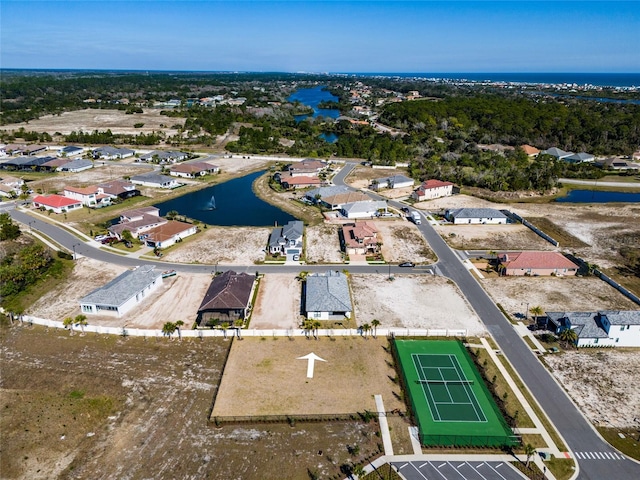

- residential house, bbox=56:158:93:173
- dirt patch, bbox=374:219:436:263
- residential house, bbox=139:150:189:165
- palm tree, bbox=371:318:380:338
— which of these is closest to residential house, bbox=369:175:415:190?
dirt patch, bbox=374:219:436:263

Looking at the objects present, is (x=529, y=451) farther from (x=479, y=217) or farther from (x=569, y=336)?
(x=479, y=217)

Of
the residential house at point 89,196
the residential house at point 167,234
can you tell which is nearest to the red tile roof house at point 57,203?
the residential house at point 89,196

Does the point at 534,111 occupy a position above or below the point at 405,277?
above

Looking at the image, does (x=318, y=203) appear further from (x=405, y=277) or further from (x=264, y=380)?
(x=264, y=380)

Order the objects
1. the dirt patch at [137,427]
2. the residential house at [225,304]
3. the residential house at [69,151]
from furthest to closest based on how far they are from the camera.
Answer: the residential house at [69,151], the residential house at [225,304], the dirt patch at [137,427]

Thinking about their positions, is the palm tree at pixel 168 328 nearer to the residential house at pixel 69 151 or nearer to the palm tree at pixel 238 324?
the palm tree at pixel 238 324

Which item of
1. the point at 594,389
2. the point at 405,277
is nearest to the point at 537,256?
the point at 405,277
